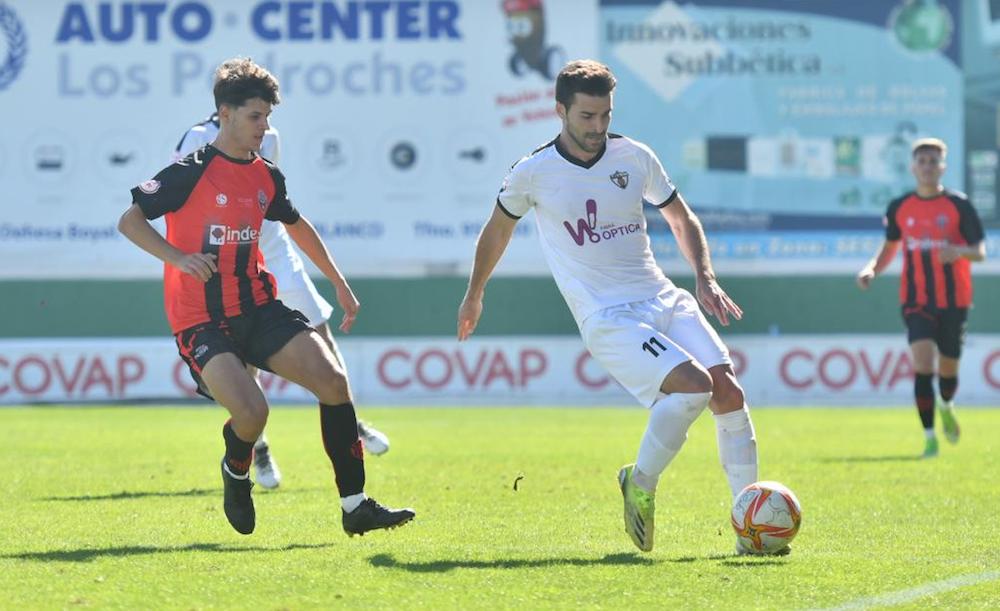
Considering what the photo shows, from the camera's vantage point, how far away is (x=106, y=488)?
11578mm

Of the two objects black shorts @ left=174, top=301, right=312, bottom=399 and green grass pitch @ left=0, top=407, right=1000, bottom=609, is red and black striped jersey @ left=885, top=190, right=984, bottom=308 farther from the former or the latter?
black shorts @ left=174, top=301, right=312, bottom=399

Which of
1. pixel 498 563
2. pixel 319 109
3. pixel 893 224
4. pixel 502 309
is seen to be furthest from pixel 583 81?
pixel 319 109

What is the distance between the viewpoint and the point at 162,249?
8.06m

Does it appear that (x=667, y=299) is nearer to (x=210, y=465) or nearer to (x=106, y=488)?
(x=106, y=488)

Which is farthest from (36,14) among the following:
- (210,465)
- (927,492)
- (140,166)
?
(927,492)

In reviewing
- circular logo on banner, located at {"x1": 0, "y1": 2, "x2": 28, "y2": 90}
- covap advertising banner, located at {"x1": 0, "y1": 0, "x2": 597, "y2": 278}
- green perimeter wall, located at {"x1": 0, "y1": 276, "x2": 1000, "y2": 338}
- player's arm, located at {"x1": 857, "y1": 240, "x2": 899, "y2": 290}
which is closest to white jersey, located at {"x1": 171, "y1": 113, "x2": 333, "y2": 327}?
player's arm, located at {"x1": 857, "y1": 240, "x2": 899, "y2": 290}

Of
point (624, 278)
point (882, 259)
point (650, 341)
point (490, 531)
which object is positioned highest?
point (624, 278)

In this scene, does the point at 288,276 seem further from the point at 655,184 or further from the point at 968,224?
the point at 968,224

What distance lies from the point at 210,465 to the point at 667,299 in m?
5.95

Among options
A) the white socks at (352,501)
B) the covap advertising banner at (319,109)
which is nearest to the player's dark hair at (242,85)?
the white socks at (352,501)

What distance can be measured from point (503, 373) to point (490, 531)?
15673mm

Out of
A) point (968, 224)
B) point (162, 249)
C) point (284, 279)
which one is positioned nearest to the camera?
point (162, 249)

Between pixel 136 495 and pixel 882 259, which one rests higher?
pixel 882 259

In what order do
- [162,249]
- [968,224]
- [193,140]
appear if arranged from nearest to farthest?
[162,249], [193,140], [968,224]
